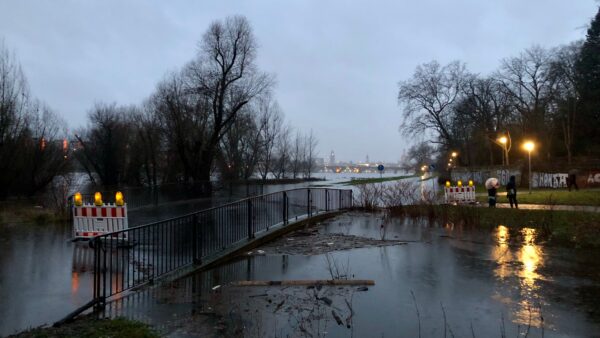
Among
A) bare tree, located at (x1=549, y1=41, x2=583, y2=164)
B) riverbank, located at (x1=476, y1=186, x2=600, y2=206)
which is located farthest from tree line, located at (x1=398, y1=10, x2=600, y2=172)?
riverbank, located at (x1=476, y1=186, x2=600, y2=206)

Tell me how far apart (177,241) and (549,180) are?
115ft

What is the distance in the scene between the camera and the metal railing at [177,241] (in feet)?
23.6

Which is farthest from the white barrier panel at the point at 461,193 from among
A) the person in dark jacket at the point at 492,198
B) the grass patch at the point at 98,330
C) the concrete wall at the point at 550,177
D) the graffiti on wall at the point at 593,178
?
the grass patch at the point at 98,330

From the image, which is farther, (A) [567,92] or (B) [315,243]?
(A) [567,92]

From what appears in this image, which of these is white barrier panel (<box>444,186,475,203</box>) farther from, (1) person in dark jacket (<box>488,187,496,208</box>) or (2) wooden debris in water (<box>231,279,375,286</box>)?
(2) wooden debris in water (<box>231,279,375,286</box>)

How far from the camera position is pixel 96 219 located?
12.3 meters

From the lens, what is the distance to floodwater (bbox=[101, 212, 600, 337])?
5.41 m

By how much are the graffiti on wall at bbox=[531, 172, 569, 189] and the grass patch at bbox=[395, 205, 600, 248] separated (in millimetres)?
25122

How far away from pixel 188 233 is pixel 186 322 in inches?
258

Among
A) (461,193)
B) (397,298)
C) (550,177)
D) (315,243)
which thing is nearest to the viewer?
(397,298)

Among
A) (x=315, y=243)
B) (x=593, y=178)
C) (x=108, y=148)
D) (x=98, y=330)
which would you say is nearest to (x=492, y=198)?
(x=315, y=243)

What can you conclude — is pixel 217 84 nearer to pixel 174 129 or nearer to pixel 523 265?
pixel 174 129

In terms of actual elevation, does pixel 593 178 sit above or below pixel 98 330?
above

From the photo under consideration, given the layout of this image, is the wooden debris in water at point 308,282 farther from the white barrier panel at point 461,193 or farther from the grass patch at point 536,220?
the white barrier panel at point 461,193
